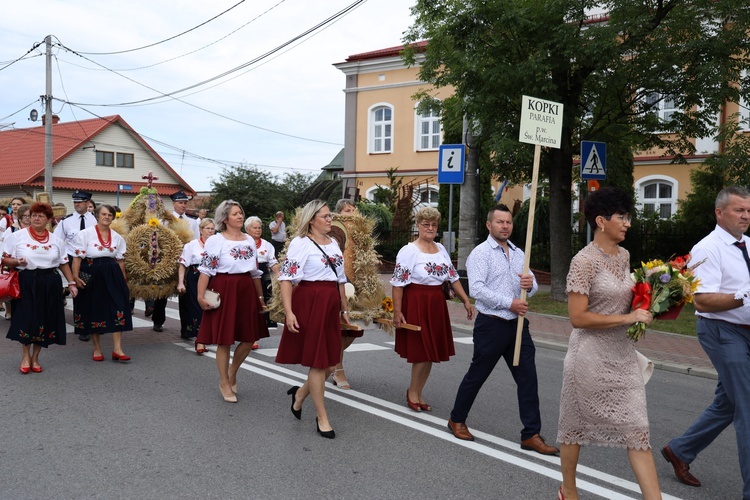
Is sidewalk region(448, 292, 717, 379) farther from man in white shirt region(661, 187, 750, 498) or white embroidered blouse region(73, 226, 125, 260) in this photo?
white embroidered blouse region(73, 226, 125, 260)

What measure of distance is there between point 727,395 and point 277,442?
3210 millimetres

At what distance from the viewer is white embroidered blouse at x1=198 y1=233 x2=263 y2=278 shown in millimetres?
6969

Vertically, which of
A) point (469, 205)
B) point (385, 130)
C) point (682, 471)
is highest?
point (385, 130)

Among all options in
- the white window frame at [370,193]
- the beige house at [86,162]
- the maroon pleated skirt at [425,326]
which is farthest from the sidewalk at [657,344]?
the beige house at [86,162]

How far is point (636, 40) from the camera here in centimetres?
1269

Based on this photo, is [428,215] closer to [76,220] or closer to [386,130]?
[76,220]

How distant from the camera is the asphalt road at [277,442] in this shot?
4.67 meters

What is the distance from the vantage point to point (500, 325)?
5.57m

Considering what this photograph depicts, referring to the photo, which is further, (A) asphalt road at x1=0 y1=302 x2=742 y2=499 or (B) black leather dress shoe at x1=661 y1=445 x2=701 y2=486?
(B) black leather dress shoe at x1=661 y1=445 x2=701 y2=486

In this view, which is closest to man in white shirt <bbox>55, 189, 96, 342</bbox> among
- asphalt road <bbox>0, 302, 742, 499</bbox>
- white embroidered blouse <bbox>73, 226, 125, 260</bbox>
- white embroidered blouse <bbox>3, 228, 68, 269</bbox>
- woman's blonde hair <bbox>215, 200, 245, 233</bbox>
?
white embroidered blouse <bbox>73, 226, 125, 260</bbox>

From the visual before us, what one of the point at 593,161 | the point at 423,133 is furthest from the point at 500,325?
the point at 423,133

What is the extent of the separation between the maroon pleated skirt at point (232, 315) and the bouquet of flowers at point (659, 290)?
4025 millimetres

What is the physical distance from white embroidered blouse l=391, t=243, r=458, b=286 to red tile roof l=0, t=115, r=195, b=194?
42538mm

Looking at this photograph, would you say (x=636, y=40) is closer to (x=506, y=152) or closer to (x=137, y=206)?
(x=506, y=152)
